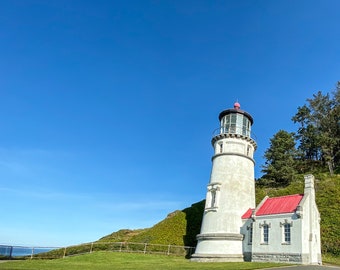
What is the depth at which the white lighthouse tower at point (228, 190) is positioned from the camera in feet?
74.9

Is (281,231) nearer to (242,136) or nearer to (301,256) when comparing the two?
(301,256)

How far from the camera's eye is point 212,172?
26516 millimetres

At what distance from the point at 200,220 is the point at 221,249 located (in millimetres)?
9456

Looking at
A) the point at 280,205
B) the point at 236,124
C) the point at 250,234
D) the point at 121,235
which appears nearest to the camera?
the point at 280,205

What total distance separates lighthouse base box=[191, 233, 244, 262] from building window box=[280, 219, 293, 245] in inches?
144

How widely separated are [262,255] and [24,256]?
17.2 metres

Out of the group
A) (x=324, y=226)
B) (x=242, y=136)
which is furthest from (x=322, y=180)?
(x=242, y=136)

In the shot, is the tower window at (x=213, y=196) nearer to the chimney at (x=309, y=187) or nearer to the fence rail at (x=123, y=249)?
the fence rail at (x=123, y=249)

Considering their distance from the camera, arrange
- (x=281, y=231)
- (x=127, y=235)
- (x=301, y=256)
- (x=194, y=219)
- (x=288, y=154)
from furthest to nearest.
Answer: (x=288, y=154), (x=127, y=235), (x=194, y=219), (x=281, y=231), (x=301, y=256)

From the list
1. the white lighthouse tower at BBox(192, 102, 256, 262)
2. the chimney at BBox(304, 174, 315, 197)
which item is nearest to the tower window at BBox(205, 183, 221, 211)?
the white lighthouse tower at BBox(192, 102, 256, 262)

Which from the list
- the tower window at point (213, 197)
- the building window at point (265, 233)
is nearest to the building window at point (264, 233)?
the building window at point (265, 233)

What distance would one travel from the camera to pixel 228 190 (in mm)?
24656

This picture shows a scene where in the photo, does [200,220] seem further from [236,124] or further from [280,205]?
[280,205]

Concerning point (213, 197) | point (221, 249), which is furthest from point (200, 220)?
point (221, 249)
